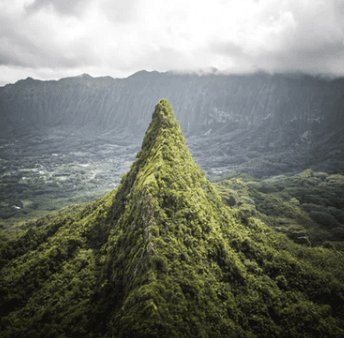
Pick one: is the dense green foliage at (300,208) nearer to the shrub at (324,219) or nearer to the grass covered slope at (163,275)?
the shrub at (324,219)

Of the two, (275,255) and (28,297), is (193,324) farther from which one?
(28,297)

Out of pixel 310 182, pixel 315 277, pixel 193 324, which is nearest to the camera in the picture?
pixel 193 324

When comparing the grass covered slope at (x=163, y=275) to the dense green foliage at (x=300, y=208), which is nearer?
the grass covered slope at (x=163, y=275)

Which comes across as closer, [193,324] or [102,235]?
[193,324]

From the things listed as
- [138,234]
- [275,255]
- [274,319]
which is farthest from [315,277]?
[138,234]

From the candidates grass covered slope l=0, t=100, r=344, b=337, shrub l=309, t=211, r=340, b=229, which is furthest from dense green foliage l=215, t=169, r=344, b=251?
grass covered slope l=0, t=100, r=344, b=337

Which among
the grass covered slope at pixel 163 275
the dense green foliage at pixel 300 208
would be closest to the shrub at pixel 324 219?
the dense green foliage at pixel 300 208

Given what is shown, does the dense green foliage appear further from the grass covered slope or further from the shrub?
the grass covered slope

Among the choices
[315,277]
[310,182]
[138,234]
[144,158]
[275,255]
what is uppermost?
[144,158]
